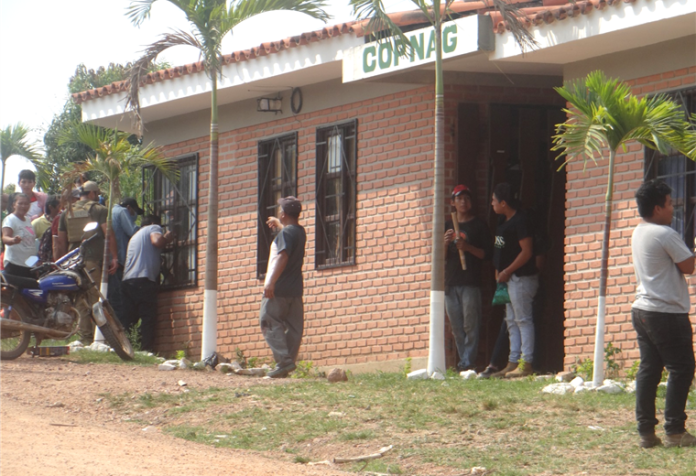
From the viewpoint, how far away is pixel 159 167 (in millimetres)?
14633

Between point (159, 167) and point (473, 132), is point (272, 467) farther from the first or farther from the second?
A: point (159, 167)

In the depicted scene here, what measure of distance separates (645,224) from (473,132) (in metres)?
5.07

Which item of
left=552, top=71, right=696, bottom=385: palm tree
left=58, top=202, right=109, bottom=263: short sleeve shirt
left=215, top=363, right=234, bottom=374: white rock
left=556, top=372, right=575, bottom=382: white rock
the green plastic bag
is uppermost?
left=552, top=71, right=696, bottom=385: palm tree

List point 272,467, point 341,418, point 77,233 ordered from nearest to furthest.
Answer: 1. point 272,467
2. point 341,418
3. point 77,233

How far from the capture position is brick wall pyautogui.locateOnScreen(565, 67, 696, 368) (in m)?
10.4

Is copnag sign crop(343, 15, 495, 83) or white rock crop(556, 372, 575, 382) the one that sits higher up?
copnag sign crop(343, 15, 495, 83)

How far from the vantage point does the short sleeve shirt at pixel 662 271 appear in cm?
716

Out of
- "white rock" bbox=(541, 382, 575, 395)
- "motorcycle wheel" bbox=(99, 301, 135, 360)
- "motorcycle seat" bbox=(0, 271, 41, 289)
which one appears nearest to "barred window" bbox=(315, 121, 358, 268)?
"motorcycle wheel" bbox=(99, 301, 135, 360)

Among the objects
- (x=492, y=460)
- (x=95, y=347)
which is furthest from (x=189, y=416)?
(x=95, y=347)

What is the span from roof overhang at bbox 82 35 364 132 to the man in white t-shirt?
538cm

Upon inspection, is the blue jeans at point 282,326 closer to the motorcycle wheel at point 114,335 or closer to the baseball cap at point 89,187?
the motorcycle wheel at point 114,335

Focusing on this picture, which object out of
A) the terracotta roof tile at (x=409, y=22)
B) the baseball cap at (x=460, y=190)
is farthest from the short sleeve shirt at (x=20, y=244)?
the baseball cap at (x=460, y=190)

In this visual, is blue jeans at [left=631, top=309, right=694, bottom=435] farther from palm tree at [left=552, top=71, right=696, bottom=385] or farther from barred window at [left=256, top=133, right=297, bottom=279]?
barred window at [left=256, top=133, right=297, bottom=279]

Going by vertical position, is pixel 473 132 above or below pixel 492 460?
above
